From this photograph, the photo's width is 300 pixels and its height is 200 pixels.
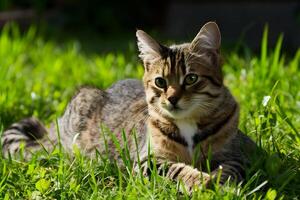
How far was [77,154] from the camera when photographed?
360 cm

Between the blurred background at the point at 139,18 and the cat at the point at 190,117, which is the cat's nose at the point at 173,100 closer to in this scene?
the cat at the point at 190,117

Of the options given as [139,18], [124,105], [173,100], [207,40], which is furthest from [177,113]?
[139,18]

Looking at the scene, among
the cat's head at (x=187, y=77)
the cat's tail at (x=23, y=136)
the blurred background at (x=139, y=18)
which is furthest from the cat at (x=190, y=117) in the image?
the blurred background at (x=139, y=18)

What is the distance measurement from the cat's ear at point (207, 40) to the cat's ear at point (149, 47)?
172 millimetres

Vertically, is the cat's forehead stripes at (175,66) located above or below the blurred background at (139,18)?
above

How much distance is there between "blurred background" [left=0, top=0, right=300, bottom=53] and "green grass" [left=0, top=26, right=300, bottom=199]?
7.18ft

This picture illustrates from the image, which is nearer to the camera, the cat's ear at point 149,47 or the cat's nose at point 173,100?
the cat's nose at point 173,100

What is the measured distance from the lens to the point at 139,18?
9289 mm

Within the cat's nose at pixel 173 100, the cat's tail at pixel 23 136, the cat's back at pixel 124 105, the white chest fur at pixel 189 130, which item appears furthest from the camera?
the cat's tail at pixel 23 136

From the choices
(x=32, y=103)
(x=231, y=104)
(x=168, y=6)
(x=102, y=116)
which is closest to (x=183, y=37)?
(x=168, y=6)

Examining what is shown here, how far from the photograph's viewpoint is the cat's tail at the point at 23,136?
4082mm

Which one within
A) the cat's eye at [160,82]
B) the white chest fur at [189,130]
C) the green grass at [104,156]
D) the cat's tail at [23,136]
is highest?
the cat's eye at [160,82]

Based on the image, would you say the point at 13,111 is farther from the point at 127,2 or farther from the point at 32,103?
the point at 127,2

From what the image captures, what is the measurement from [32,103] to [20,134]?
2.23 ft
